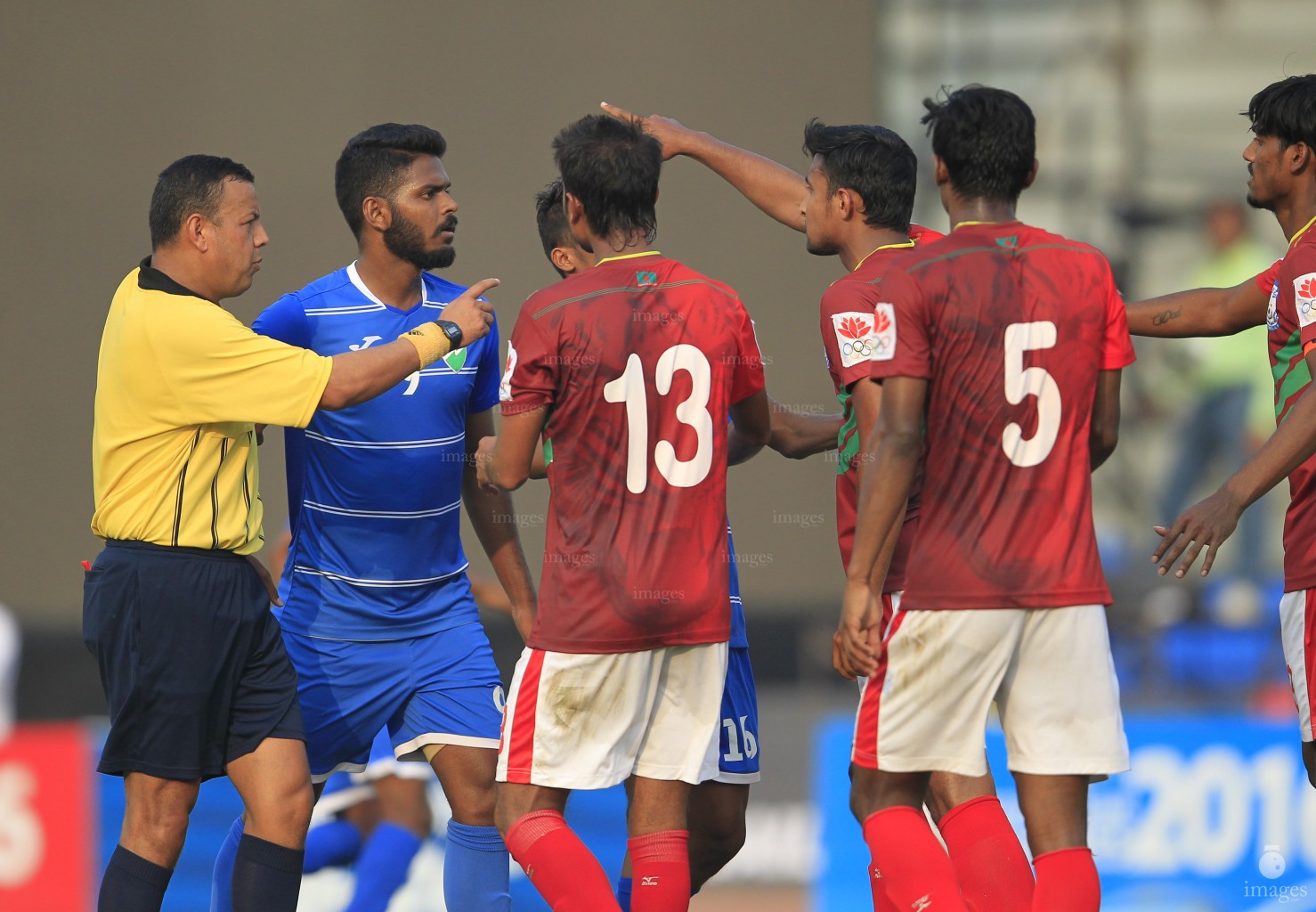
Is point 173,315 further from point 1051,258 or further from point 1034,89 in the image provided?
point 1034,89

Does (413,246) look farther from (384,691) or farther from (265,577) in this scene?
(384,691)

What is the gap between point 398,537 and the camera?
4641mm

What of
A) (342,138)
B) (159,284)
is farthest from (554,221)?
(342,138)

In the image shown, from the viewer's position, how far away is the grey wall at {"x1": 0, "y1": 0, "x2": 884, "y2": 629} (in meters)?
9.51

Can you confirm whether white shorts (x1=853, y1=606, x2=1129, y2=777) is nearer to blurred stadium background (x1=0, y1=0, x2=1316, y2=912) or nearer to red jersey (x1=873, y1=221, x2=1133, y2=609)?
red jersey (x1=873, y1=221, x2=1133, y2=609)

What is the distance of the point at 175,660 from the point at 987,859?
83.8 inches

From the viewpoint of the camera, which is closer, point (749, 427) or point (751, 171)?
→ point (749, 427)

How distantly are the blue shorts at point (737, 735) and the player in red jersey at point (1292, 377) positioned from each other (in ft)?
4.20

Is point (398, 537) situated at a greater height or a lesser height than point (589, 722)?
greater

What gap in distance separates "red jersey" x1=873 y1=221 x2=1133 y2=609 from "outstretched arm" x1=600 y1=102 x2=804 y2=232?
1443 mm

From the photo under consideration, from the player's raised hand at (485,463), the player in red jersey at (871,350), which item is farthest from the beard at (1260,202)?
the player's raised hand at (485,463)

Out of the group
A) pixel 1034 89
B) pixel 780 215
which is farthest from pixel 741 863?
pixel 1034 89

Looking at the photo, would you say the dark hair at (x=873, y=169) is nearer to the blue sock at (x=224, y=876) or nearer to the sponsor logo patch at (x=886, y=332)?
the sponsor logo patch at (x=886, y=332)

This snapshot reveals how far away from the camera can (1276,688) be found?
823 cm
